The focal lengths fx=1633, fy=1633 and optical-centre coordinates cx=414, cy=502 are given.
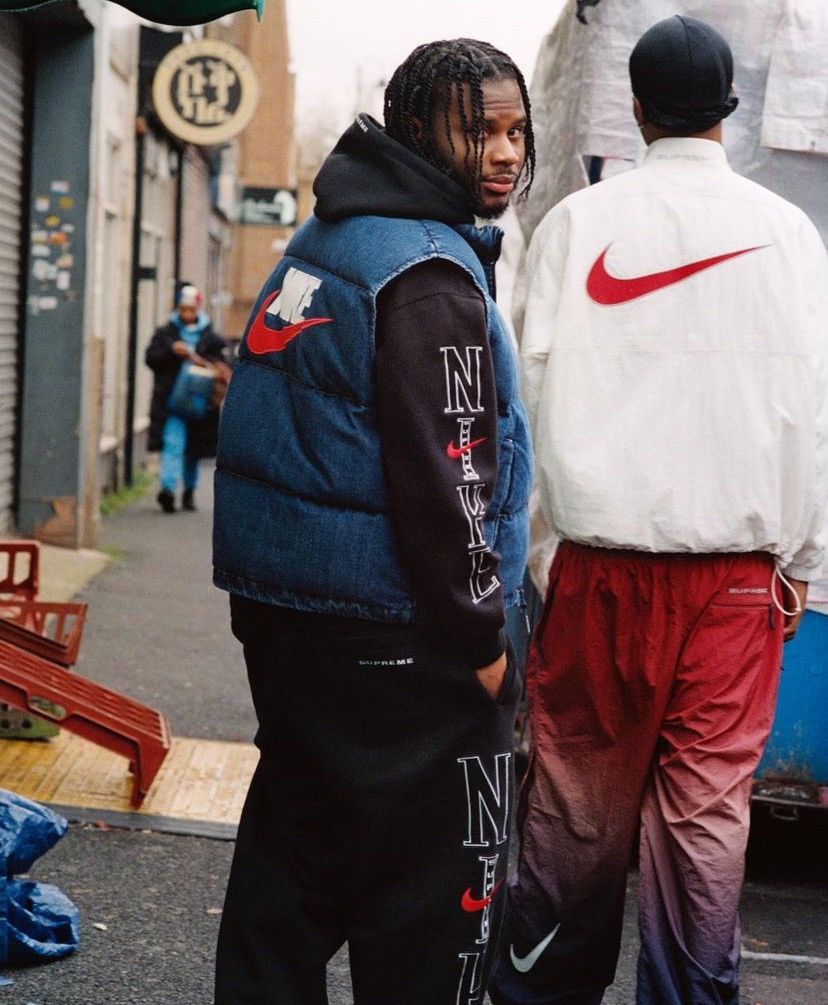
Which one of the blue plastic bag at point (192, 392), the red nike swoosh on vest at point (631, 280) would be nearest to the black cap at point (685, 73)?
the red nike swoosh on vest at point (631, 280)

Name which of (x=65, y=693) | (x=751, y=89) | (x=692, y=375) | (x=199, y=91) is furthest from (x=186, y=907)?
(x=199, y=91)

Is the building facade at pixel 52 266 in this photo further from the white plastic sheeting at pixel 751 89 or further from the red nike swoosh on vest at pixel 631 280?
the red nike swoosh on vest at pixel 631 280

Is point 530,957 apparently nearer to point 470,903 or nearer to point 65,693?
point 470,903

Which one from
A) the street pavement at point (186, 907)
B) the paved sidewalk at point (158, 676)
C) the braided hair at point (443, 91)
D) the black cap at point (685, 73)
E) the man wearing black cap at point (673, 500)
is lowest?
the paved sidewalk at point (158, 676)

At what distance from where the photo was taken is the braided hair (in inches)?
101

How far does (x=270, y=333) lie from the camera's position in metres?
2.62

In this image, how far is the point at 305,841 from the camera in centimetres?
267

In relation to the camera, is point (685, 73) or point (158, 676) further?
point (158, 676)

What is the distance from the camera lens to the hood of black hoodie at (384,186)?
252 cm

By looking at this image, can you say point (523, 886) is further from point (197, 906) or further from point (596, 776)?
point (197, 906)

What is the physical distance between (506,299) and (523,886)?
373 centimetres

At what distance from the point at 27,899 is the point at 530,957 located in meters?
1.22

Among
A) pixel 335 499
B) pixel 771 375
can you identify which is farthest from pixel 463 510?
pixel 771 375

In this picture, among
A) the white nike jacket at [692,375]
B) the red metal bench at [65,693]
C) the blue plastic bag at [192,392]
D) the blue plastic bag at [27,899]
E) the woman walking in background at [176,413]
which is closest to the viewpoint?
the white nike jacket at [692,375]
